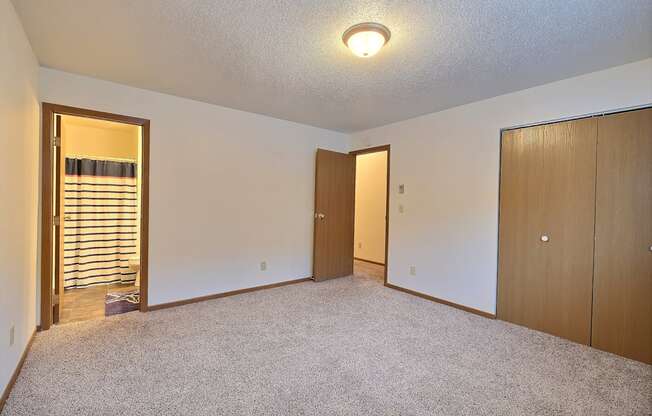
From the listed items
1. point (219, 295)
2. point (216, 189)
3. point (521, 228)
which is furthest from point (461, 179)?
point (219, 295)

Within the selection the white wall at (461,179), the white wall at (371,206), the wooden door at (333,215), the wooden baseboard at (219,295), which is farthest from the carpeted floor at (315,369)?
the white wall at (371,206)

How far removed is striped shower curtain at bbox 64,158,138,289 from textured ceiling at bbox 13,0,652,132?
1827mm

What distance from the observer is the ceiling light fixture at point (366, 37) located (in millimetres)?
1974

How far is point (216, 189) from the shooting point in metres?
3.70

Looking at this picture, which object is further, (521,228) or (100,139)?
(100,139)

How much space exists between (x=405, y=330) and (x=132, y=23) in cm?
323

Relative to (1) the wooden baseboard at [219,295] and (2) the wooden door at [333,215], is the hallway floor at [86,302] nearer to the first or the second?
(1) the wooden baseboard at [219,295]

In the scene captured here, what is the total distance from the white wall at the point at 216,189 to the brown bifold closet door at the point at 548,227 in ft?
8.47

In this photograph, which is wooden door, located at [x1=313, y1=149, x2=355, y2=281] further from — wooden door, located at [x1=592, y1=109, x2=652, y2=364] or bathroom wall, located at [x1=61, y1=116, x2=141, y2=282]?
wooden door, located at [x1=592, y1=109, x2=652, y2=364]

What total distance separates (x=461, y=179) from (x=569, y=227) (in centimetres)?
113

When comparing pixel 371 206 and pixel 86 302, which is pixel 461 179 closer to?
pixel 371 206

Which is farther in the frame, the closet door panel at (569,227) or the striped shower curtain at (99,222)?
the striped shower curtain at (99,222)

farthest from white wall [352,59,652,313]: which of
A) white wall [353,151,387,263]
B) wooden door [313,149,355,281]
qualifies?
white wall [353,151,387,263]

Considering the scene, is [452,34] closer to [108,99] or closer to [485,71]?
[485,71]
